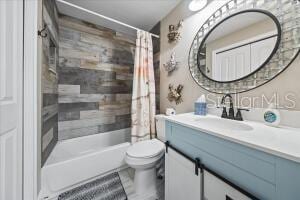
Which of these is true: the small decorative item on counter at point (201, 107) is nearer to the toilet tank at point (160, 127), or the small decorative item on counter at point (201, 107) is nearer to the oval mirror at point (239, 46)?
the oval mirror at point (239, 46)

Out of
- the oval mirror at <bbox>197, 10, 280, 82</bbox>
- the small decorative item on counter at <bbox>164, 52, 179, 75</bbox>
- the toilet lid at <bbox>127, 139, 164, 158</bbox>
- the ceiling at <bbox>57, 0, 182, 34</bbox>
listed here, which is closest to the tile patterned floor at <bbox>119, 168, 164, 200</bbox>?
the toilet lid at <bbox>127, 139, 164, 158</bbox>

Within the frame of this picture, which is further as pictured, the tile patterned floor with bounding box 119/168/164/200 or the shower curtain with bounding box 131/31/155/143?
the shower curtain with bounding box 131/31/155/143

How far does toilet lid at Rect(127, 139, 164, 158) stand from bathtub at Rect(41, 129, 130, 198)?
37 centimetres

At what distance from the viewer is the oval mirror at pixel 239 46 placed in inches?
38.3

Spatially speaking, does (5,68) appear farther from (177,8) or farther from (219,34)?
(177,8)

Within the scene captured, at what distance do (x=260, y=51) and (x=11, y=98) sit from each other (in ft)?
5.86

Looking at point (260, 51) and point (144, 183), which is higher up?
point (260, 51)

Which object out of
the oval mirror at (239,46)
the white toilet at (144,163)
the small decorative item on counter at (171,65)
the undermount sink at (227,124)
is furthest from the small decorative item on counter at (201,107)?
the small decorative item on counter at (171,65)

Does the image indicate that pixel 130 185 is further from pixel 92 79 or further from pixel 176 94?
pixel 92 79

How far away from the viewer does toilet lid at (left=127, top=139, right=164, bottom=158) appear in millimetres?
1321

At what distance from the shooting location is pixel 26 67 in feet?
3.05

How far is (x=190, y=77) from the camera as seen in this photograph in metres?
1.62

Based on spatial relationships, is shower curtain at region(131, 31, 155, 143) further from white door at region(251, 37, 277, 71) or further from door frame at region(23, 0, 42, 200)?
white door at region(251, 37, 277, 71)

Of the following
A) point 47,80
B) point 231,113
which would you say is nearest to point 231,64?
point 231,113
